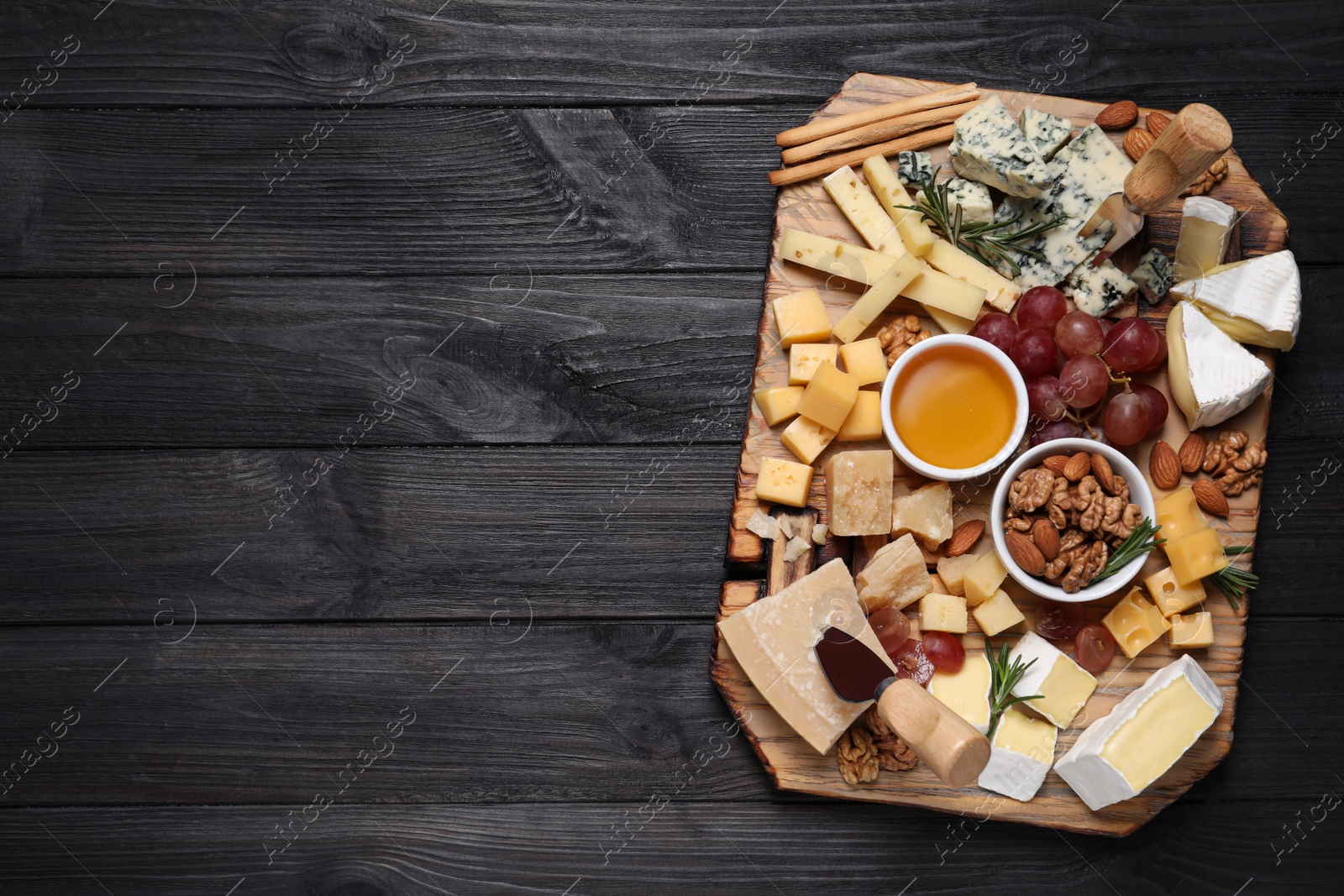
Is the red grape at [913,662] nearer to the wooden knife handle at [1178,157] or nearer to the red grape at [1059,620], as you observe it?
the red grape at [1059,620]

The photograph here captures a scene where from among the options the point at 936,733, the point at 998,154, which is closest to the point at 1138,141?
the point at 998,154

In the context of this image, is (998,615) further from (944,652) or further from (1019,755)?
(1019,755)

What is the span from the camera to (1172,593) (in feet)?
4.49

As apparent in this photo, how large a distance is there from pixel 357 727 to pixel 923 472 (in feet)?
3.70

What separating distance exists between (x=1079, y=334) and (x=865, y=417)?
37 cm

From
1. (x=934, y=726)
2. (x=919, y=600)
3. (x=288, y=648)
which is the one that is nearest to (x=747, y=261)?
(x=919, y=600)

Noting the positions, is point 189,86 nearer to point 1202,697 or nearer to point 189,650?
point 189,650

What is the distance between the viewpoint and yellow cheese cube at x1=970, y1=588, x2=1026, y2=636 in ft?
4.46

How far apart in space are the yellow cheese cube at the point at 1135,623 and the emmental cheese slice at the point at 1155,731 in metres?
0.06

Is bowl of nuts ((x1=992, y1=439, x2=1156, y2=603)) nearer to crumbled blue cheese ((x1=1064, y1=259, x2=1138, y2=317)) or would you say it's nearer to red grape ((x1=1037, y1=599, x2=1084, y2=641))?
red grape ((x1=1037, y1=599, x2=1084, y2=641))

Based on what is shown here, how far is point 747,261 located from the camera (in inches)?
60.7

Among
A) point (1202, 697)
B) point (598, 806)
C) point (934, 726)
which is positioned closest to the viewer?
point (934, 726)

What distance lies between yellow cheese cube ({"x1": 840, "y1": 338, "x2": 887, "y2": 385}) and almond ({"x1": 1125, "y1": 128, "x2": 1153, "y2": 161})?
56 cm

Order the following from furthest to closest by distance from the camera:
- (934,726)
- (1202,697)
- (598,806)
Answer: (598,806)
(1202,697)
(934,726)
